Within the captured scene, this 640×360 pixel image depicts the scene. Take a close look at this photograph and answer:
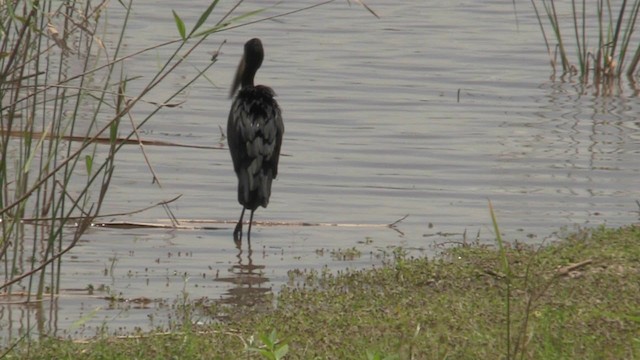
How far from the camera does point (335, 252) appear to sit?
8.48m

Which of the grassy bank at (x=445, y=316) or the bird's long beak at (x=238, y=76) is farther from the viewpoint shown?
the bird's long beak at (x=238, y=76)

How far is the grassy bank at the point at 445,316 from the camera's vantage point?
17.7 ft

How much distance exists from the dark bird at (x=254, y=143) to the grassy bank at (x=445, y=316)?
1.30m

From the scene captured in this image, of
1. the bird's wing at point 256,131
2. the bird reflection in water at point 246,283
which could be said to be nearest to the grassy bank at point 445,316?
the bird reflection in water at point 246,283

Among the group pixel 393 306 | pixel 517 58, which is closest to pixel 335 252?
pixel 393 306

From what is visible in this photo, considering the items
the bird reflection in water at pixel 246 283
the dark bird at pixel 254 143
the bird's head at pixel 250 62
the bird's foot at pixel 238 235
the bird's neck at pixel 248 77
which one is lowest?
the bird reflection in water at pixel 246 283

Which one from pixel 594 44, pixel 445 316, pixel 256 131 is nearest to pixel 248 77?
pixel 256 131

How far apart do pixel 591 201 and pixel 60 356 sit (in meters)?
5.56

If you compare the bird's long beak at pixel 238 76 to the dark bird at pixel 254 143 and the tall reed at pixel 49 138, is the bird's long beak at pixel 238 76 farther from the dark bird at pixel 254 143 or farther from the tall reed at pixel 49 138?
the dark bird at pixel 254 143

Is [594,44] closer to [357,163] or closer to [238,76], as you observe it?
[357,163]

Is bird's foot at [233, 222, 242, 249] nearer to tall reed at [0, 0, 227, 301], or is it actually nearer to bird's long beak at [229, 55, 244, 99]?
tall reed at [0, 0, 227, 301]

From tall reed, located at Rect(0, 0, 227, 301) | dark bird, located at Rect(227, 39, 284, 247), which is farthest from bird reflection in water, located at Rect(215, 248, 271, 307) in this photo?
tall reed, located at Rect(0, 0, 227, 301)

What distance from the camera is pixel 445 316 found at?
610 cm

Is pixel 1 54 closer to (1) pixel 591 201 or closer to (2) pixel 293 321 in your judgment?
(2) pixel 293 321
